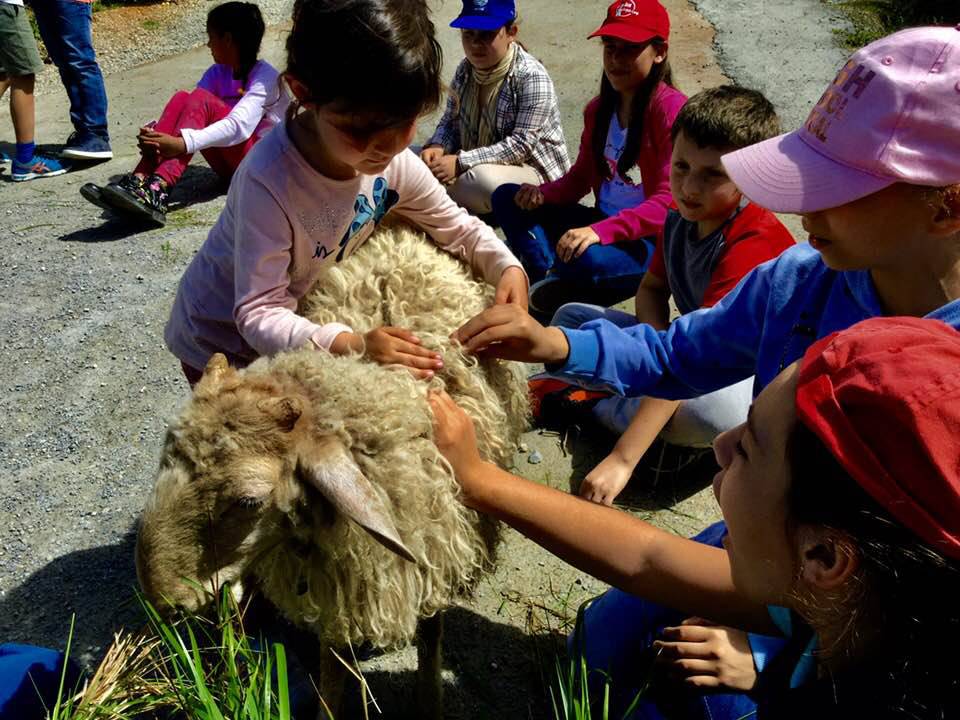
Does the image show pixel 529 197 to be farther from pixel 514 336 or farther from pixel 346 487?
pixel 346 487

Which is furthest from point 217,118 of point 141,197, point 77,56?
point 77,56

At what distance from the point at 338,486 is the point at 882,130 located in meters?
1.36

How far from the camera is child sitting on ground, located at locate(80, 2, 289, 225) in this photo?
17.8 ft

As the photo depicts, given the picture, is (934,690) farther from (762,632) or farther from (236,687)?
(236,687)

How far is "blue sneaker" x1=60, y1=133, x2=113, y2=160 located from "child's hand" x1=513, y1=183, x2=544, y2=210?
4.05 meters

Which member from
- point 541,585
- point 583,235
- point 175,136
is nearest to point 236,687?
point 541,585

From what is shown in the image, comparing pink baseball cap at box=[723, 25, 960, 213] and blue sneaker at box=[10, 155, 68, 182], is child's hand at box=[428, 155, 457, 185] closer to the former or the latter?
pink baseball cap at box=[723, 25, 960, 213]

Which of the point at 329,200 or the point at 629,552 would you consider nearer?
the point at 629,552

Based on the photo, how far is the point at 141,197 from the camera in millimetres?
5250

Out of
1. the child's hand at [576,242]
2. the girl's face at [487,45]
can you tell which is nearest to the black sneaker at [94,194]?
the girl's face at [487,45]

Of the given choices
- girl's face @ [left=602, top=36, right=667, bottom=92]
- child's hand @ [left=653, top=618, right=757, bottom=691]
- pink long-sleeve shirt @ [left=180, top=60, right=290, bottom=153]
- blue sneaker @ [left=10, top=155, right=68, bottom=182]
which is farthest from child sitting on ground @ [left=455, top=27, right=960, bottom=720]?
blue sneaker @ [left=10, top=155, right=68, bottom=182]

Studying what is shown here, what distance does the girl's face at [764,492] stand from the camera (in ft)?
3.78

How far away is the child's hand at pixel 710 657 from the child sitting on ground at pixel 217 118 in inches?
Result: 180

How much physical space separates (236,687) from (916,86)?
1803mm
